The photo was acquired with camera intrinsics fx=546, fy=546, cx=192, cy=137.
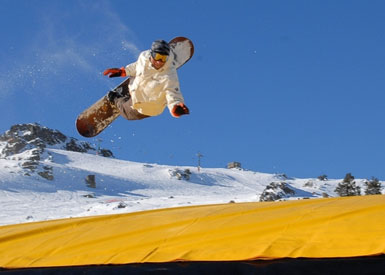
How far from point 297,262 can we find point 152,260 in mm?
824

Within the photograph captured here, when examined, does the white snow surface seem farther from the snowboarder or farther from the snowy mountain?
the snowboarder

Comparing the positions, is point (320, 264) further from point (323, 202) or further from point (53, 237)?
point (53, 237)

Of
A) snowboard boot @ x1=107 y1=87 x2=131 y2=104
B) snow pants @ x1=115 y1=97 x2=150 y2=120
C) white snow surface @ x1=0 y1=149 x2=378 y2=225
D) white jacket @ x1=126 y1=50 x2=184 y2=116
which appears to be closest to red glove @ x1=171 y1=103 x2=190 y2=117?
white jacket @ x1=126 y1=50 x2=184 y2=116

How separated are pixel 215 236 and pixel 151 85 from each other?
3.18 meters

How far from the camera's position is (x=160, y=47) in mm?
5836

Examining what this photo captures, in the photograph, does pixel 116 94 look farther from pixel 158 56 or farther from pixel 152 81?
pixel 158 56

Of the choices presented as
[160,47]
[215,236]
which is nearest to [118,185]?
[160,47]

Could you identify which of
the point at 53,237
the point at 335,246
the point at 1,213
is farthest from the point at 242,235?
the point at 1,213

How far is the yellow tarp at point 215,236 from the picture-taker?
9.57 ft

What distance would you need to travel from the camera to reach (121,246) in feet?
11.0

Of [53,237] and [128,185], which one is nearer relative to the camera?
[53,237]

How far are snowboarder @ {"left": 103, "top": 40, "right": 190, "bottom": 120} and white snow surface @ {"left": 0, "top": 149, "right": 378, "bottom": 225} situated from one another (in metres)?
13.2

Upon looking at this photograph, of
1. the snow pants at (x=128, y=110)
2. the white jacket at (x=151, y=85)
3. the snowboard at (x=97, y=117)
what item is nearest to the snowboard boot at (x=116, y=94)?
the snowboard at (x=97, y=117)

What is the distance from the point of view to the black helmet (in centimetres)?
584
